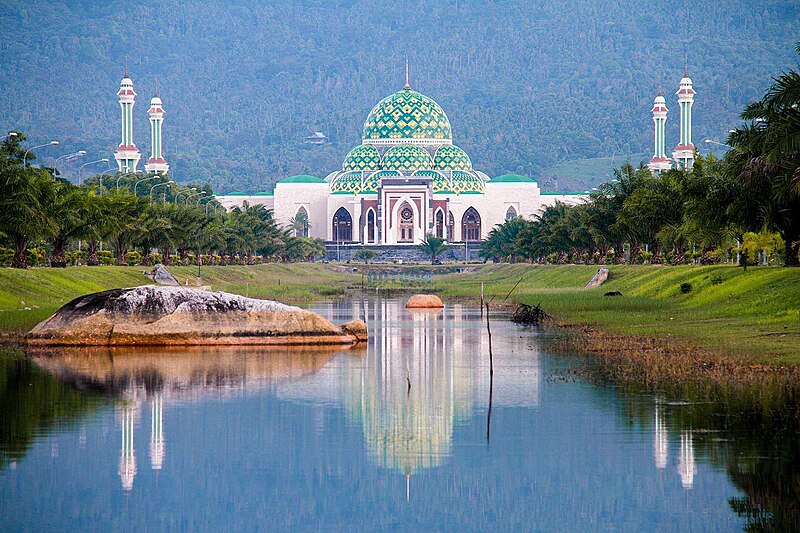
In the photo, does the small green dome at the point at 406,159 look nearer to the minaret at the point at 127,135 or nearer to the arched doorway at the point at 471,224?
the arched doorway at the point at 471,224

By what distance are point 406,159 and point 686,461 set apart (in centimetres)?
12824

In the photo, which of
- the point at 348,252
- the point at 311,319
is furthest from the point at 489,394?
the point at 348,252

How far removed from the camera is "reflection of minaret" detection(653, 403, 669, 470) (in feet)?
→ 48.3

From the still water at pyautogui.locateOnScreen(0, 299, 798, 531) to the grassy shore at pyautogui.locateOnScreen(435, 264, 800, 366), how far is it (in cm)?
414

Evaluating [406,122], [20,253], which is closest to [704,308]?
[20,253]

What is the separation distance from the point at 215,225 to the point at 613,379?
52661 millimetres

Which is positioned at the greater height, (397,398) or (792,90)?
(792,90)

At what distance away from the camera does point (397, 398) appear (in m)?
20.0

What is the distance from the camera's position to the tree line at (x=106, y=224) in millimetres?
43906

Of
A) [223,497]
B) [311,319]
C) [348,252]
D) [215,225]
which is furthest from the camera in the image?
[348,252]

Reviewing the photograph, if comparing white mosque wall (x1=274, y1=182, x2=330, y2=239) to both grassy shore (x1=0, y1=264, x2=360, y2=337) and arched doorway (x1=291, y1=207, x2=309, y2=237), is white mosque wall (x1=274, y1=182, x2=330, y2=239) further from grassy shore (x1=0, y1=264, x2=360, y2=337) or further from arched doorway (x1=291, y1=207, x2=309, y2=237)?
grassy shore (x1=0, y1=264, x2=360, y2=337)

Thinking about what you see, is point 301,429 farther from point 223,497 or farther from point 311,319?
point 311,319

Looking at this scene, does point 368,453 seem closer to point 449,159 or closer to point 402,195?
point 402,195

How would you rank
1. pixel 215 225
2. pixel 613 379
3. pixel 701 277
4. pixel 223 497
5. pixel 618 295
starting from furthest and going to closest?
pixel 215 225 → pixel 618 295 → pixel 701 277 → pixel 613 379 → pixel 223 497
